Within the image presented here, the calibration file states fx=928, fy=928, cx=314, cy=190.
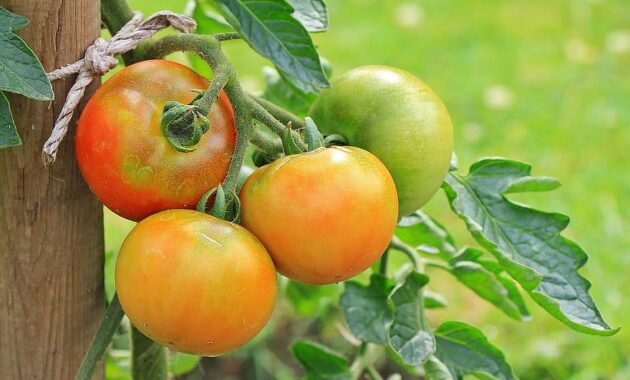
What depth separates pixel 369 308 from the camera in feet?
3.44

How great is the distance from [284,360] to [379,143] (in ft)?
4.48

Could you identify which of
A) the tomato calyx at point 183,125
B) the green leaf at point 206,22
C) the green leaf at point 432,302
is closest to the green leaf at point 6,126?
the tomato calyx at point 183,125

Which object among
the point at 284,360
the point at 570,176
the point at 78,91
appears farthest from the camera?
the point at 570,176

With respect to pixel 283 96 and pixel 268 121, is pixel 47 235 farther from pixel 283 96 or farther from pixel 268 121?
pixel 283 96

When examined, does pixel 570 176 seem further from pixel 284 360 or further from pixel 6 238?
pixel 6 238

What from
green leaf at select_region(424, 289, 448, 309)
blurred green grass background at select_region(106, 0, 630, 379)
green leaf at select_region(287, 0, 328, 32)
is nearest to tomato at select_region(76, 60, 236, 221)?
green leaf at select_region(287, 0, 328, 32)

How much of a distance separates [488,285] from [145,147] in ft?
1.57

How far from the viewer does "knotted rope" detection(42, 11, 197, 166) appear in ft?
2.65

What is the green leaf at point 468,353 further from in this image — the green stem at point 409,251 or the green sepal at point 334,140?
the green sepal at point 334,140

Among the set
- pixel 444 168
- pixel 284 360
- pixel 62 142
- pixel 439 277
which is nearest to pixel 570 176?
pixel 439 277

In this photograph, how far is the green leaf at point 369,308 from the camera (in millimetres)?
1028

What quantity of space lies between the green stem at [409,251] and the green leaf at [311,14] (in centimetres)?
35

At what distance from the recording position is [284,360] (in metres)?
2.14

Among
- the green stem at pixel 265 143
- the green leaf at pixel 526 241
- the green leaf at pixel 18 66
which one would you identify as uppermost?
the green leaf at pixel 18 66
